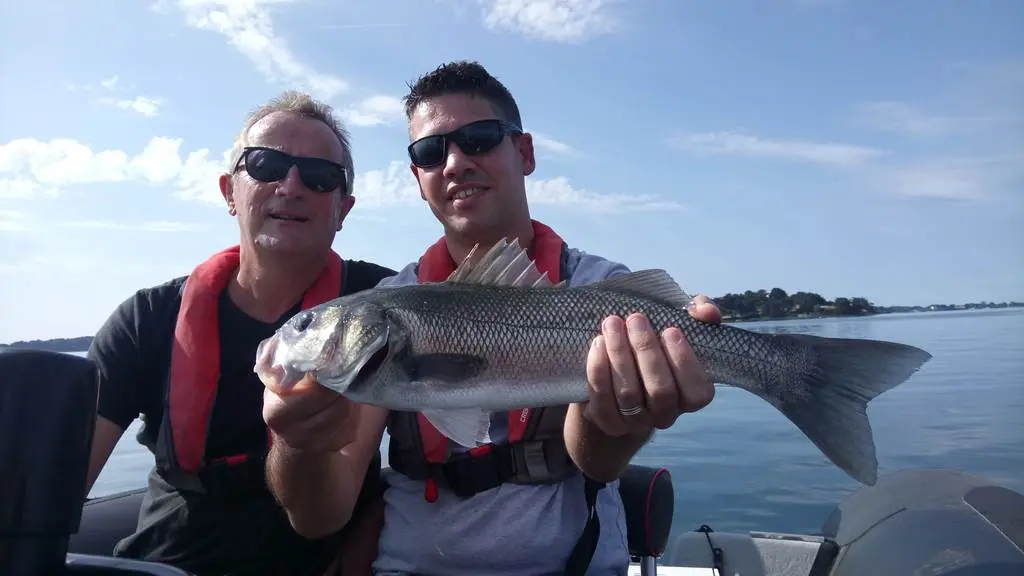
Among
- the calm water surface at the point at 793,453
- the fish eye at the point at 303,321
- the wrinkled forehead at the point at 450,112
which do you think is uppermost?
the wrinkled forehead at the point at 450,112

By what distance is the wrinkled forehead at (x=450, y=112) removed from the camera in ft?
14.1

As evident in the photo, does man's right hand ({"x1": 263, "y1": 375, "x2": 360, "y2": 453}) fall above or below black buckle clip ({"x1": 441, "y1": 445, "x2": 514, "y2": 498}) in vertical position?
above

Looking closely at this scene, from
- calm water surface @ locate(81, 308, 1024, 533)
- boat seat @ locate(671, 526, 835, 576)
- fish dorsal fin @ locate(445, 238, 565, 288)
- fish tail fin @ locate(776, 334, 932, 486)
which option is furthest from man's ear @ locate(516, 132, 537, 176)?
calm water surface @ locate(81, 308, 1024, 533)

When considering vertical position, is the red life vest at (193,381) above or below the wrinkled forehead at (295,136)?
below

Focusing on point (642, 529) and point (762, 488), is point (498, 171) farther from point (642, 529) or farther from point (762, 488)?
point (762, 488)

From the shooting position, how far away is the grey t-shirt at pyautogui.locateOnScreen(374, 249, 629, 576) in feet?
11.2

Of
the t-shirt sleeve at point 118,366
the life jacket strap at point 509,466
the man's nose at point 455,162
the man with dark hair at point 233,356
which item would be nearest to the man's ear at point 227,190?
the man with dark hair at point 233,356

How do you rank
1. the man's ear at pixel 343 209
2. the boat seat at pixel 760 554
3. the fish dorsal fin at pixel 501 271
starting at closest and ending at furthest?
the fish dorsal fin at pixel 501 271 < the man's ear at pixel 343 209 < the boat seat at pixel 760 554

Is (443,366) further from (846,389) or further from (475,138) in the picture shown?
(846,389)

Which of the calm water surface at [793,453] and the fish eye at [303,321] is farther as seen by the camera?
the calm water surface at [793,453]

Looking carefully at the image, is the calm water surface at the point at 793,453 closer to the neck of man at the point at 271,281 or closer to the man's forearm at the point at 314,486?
the neck of man at the point at 271,281

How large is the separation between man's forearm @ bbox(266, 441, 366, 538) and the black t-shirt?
661mm

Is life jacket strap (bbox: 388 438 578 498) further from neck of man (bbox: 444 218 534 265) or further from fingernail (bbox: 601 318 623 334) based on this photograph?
neck of man (bbox: 444 218 534 265)

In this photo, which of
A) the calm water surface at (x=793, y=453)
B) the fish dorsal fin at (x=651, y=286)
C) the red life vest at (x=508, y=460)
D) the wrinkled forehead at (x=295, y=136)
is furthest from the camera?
the calm water surface at (x=793, y=453)
